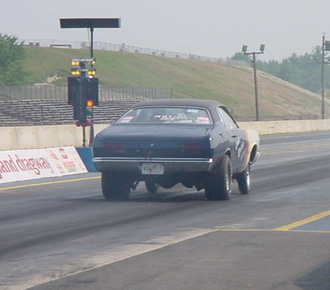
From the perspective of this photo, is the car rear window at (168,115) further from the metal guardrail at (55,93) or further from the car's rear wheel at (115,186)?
the metal guardrail at (55,93)

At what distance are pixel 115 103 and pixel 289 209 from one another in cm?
6366

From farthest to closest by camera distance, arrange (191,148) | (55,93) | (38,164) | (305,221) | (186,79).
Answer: (186,79), (55,93), (38,164), (191,148), (305,221)

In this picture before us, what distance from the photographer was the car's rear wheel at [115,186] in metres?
16.1

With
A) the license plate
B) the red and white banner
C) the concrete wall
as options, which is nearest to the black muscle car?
the license plate

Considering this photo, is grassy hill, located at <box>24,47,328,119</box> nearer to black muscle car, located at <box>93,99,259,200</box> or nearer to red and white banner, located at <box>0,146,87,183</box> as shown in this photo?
red and white banner, located at <box>0,146,87,183</box>

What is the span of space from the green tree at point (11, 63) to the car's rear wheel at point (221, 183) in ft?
276

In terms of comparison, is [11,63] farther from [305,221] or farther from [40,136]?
[305,221]

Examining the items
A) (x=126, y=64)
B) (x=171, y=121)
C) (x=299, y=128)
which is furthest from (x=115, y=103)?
(x=171, y=121)

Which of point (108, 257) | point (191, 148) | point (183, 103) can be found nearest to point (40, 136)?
point (183, 103)

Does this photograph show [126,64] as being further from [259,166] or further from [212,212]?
[212,212]

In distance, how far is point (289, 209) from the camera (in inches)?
582

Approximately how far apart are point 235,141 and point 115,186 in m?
2.27

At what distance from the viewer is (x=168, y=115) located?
16.3m

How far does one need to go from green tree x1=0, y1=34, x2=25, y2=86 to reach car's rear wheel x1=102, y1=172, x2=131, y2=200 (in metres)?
83.6
